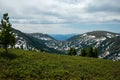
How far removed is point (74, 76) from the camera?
5372cm

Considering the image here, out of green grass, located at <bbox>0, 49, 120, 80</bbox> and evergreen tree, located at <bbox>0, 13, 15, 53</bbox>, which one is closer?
green grass, located at <bbox>0, 49, 120, 80</bbox>

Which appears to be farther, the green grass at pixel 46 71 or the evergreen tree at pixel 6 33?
the evergreen tree at pixel 6 33

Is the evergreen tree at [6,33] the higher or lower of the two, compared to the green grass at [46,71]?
higher

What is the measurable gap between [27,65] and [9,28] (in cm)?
1263

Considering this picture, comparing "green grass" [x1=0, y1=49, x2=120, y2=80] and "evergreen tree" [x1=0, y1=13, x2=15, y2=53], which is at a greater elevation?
"evergreen tree" [x1=0, y1=13, x2=15, y2=53]

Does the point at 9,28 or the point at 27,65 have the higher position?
the point at 9,28

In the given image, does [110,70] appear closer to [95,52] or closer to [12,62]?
[12,62]

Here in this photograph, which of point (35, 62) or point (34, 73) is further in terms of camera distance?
point (35, 62)

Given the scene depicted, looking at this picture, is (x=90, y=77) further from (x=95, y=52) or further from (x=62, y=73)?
(x=95, y=52)

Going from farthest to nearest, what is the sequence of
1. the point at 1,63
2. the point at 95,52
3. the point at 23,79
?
1. the point at 95,52
2. the point at 1,63
3. the point at 23,79

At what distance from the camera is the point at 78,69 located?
61.4 meters

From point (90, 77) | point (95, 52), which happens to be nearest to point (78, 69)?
point (90, 77)

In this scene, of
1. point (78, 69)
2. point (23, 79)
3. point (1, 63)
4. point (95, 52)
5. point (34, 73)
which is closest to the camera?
point (23, 79)

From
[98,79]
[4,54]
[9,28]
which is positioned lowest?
[98,79]
